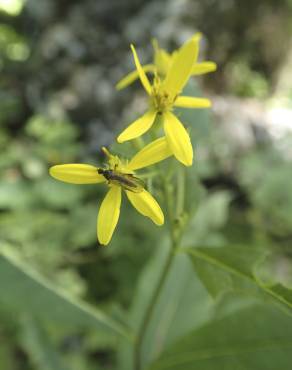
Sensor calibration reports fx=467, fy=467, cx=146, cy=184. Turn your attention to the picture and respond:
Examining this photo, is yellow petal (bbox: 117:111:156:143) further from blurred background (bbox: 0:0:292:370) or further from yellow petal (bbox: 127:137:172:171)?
blurred background (bbox: 0:0:292:370)

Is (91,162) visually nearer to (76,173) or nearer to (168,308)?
(168,308)

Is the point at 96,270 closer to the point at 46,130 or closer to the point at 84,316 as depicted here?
the point at 46,130

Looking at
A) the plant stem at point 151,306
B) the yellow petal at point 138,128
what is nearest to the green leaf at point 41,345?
the plant stem at point 151,306

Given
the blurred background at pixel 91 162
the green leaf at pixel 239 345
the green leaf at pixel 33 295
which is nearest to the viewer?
the green leaf at pixel 239 345

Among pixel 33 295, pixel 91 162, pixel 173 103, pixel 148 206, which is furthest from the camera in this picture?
pixel 91 162

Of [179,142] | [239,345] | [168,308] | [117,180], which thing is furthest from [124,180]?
[168,308]

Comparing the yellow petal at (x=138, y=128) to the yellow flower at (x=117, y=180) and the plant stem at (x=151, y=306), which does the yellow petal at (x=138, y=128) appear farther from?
the plant stem at (x=151, y=306)

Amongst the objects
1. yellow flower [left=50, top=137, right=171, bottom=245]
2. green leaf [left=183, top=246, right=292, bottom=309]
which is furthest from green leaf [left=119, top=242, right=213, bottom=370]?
yellow flower [left=50, top=137, right=171, bottom=245]
